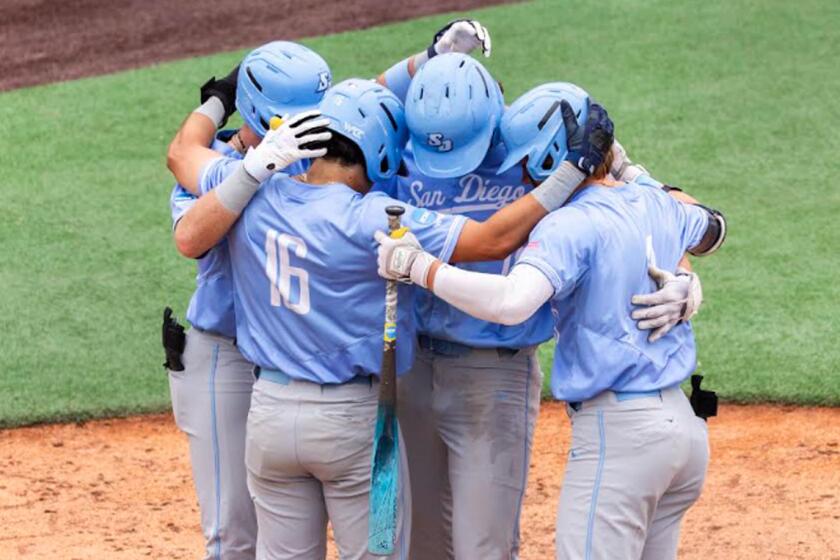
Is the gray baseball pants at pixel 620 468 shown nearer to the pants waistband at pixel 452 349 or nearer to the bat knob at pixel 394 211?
the pants waistband at pixel 452 349

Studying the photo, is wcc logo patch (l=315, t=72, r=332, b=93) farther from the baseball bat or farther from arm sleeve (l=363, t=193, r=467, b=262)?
the baseball bat

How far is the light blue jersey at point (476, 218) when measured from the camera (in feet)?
15.2

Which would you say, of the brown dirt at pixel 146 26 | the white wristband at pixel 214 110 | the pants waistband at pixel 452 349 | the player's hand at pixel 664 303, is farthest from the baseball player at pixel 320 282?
the brown dirt at pixel 146 26

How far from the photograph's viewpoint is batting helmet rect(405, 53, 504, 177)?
4418 millimetres

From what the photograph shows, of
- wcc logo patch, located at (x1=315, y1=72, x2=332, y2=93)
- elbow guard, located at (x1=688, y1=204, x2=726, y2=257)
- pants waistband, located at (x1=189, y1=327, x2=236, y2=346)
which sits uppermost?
wcc logo patch, located at (x1=315, y1=72, x2=332, y2=93)

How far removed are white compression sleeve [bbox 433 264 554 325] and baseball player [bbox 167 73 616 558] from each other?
184 millimetres

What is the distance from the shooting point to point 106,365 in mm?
7836

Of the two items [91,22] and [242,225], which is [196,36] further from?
[242,225]

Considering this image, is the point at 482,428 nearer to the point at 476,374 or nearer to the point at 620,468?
the point at 476,374

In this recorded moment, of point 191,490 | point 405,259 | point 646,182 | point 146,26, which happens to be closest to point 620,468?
point 405,259

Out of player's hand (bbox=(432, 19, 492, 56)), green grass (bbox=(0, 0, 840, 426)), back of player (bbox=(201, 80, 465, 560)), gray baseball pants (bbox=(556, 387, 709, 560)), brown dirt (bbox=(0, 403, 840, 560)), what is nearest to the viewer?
gray baseball pants (bbox=(556, 387, 709, 560))

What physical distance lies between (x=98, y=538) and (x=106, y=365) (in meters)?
1.77

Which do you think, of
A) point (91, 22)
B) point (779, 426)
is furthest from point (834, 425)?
point (91, 22)

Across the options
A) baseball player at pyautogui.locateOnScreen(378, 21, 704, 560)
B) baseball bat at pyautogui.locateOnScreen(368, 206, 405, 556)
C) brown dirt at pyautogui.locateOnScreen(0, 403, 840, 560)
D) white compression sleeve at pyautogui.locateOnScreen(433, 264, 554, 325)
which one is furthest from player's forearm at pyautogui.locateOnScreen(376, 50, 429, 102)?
brown dirt at pyautogui.locateOnScreen(0, 403, 840, 560)
